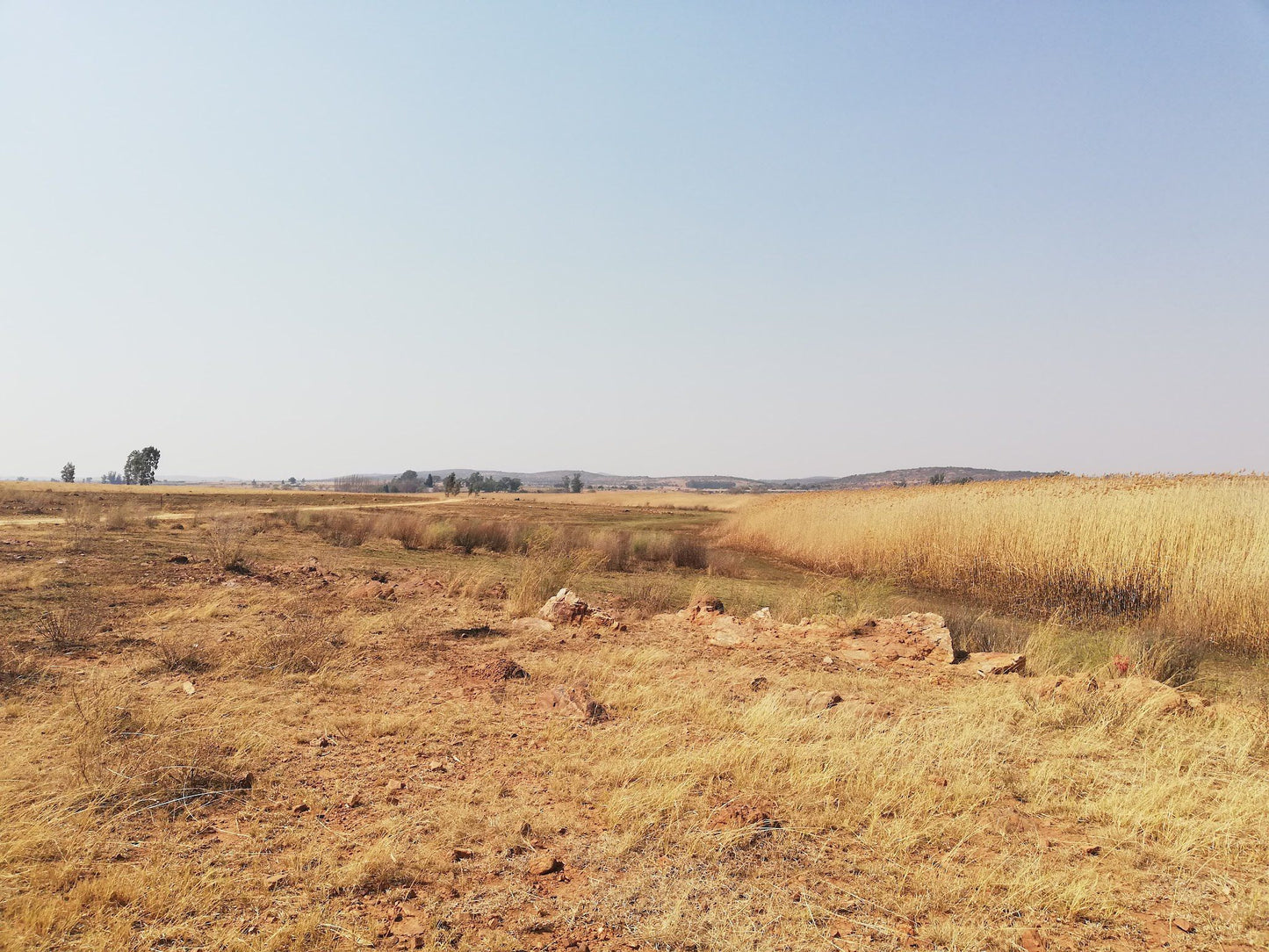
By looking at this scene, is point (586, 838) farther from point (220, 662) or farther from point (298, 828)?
point (220, 662)

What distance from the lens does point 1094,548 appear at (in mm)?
15203

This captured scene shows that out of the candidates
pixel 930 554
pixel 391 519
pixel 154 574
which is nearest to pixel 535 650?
pixel 154 574

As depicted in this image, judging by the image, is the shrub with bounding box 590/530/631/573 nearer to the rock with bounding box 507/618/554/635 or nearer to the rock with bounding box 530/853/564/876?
the rock with bounding box 507/618/554/635

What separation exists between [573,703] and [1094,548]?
13441 mm

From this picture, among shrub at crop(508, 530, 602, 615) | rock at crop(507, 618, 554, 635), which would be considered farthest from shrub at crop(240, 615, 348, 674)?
shrub at crop(508, 530, 602, 615)

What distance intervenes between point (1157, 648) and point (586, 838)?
28.8ft

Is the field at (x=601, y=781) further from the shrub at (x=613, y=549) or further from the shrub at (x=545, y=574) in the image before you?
the shrub at (x=613, y=549)

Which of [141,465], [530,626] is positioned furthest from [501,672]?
[141,465]

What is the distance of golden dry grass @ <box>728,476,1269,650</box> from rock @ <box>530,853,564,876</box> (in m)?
11.9

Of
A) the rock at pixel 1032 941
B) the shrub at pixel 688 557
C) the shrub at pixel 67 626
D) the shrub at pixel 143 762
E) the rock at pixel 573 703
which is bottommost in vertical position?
the shrub at pixel 688 557

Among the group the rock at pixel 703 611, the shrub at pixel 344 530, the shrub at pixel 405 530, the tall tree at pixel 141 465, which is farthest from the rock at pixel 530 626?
the tall tree at pixel 141 465

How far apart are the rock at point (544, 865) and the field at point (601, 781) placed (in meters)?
0.02

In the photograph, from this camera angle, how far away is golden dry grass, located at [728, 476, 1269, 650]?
1220 cm

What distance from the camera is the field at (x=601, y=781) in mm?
3701
